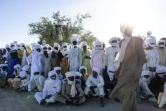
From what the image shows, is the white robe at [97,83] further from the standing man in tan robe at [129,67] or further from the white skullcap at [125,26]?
the white skullcap at [125,26]

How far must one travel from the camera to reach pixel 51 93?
7234 millimetres

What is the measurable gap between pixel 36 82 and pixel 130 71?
15.4ft

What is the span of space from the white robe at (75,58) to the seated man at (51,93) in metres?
0.79

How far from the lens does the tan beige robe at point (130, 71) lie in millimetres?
4379

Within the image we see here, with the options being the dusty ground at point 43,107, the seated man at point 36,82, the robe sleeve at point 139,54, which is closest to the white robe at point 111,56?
the dusty ground at point 43,107

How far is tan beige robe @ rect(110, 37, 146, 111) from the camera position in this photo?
4.38m

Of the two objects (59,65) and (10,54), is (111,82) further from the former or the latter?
(10,54)

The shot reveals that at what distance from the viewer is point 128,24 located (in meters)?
4.45

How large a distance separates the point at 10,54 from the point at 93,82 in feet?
13.6

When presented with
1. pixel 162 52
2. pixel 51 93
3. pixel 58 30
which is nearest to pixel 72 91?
pixel 51 93

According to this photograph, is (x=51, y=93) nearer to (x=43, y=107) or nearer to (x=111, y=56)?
(x=43, y=107)

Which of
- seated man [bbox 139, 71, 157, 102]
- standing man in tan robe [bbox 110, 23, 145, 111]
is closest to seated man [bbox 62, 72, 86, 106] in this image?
seated man [bbox 139, 71, 157, 102]

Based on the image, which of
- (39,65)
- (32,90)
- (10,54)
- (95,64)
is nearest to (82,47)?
(95,64)

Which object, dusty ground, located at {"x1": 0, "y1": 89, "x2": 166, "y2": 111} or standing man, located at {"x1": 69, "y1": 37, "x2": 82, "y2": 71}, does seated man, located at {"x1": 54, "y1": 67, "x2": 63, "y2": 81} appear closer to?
standing man, located at {"x1": 69, "y1": 37, "x2": 82, "y2": 71}
